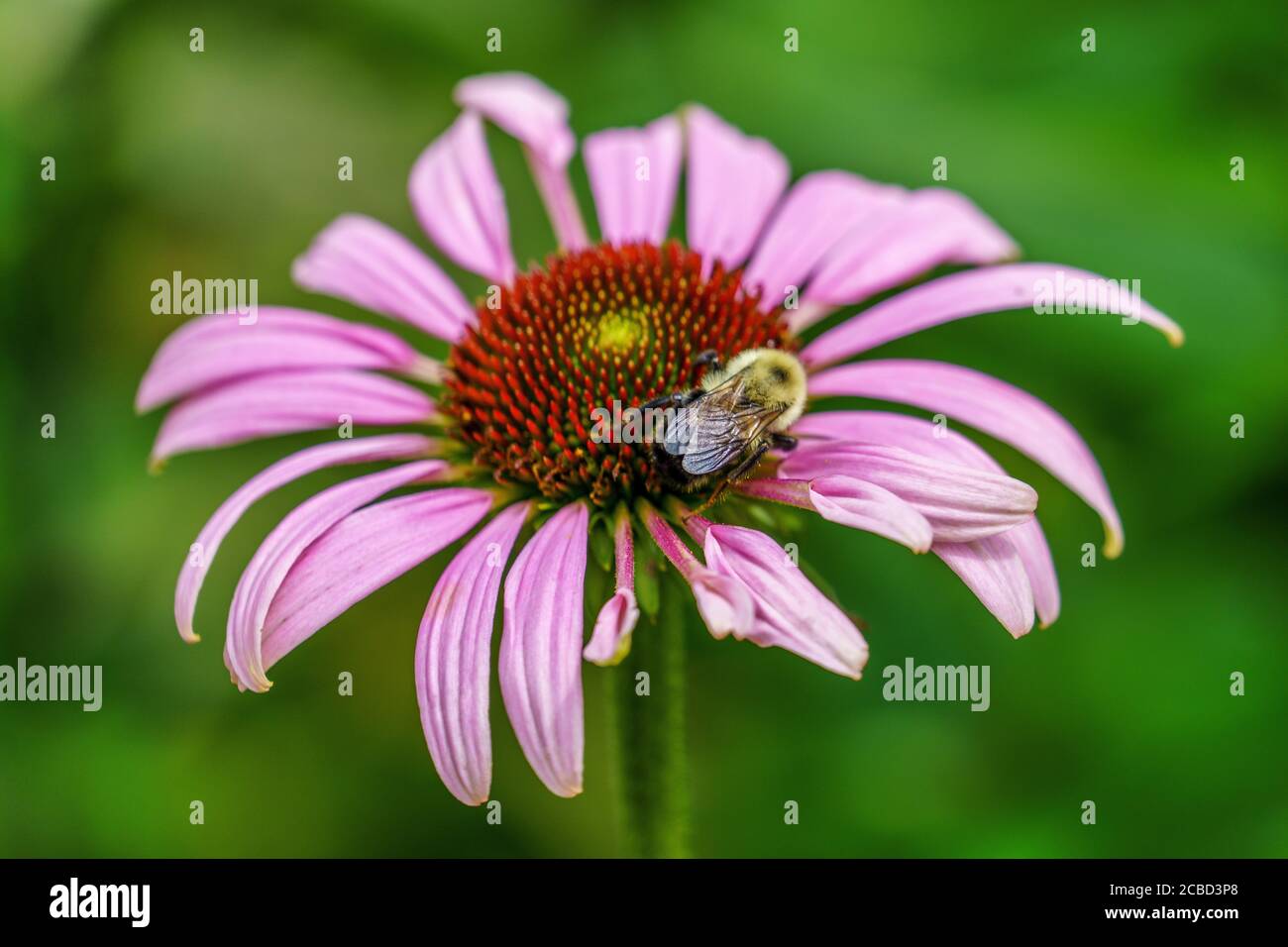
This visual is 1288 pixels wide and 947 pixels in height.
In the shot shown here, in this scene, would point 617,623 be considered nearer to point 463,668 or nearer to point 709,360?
point 463,668

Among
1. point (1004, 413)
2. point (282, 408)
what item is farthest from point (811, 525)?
point (282, 408)

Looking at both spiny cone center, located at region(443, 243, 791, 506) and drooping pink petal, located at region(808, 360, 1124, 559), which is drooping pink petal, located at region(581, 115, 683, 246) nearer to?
spiny cone center, located at region(443, 243, 791, 506)

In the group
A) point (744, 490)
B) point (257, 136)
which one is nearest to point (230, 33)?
point (257, 136)

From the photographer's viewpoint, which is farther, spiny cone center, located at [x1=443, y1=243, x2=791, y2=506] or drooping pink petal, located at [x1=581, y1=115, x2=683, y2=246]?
drooping pink petal, located at [x1=581, y1=115, x2=683, y2=246]

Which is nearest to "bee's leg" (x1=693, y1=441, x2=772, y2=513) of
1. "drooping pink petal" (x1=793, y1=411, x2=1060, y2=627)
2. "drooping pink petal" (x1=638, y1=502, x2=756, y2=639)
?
"drooping pink petal" (x1=638, y1=502, x2=756, y2=639)

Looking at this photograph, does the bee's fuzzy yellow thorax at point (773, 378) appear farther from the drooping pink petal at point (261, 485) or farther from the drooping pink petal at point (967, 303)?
the drooping pink petal at point (261, 485)

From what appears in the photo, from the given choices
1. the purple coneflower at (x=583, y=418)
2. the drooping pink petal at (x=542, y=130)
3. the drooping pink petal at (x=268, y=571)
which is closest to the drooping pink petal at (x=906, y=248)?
the purple coneflower at (x=583, y=418)
